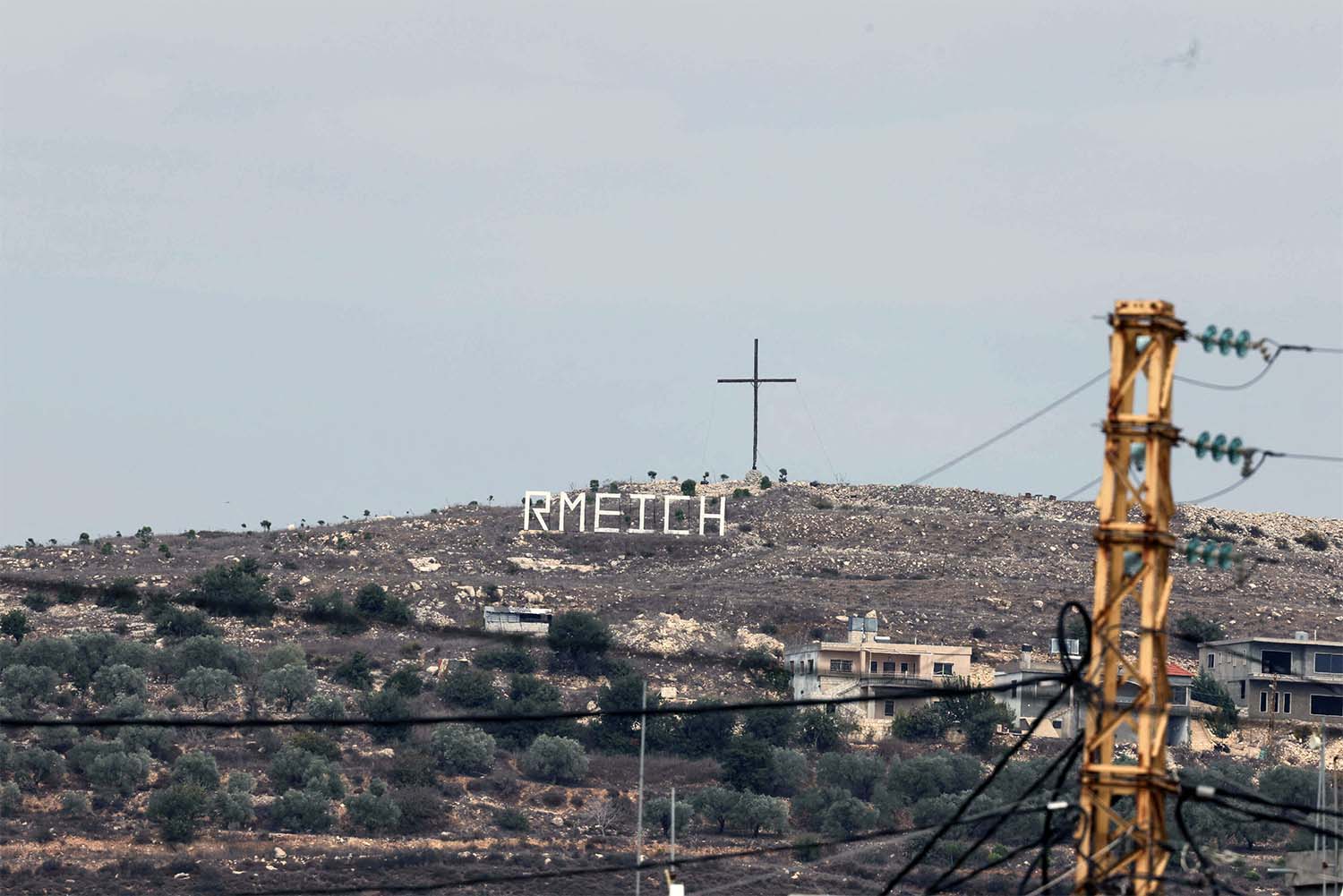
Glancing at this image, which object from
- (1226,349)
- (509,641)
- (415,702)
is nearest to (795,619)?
(509,641)

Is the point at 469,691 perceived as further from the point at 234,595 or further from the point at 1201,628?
the point at 1201,628

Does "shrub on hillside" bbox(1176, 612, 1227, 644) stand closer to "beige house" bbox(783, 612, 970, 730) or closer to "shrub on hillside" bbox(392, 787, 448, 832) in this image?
"beige house" bbox(783, 612, 970, 730)

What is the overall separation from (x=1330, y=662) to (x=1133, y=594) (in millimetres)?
128869

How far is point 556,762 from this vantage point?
5148 inches

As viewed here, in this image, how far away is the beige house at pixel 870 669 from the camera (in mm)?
146125

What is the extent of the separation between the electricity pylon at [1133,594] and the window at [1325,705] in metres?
129

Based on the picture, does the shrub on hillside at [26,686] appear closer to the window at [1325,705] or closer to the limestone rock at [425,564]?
the limestone rock at [425,564]

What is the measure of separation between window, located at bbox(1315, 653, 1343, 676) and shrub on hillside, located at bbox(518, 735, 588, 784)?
1891 inches

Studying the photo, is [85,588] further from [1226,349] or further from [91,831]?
[1226,349]

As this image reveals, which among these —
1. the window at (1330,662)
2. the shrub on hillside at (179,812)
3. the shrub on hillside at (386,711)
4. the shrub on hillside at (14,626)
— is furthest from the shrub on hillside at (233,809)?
the window at (1330,662)

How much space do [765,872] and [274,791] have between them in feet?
91.4

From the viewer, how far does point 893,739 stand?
475 ft

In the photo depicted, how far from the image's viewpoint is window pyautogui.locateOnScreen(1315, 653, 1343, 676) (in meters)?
147

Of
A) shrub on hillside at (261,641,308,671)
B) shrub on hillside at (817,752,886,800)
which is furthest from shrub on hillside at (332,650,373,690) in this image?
shrub on hillside at (817,752,886,800)
